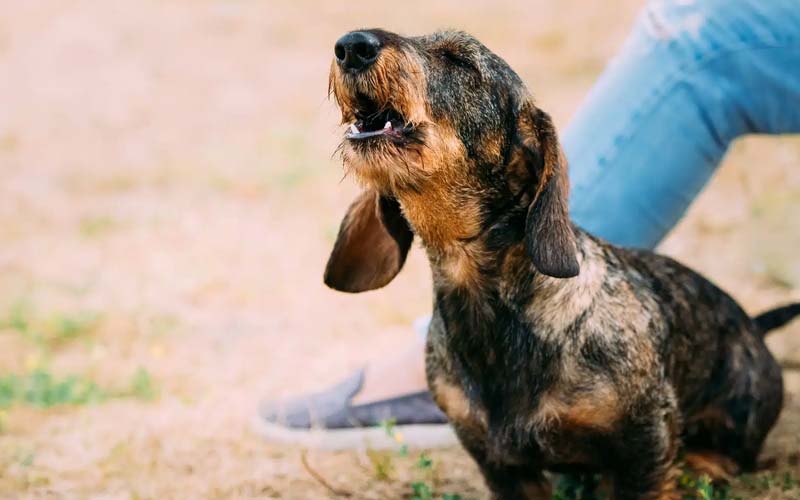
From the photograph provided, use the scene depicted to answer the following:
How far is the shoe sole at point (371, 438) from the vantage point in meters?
4.04

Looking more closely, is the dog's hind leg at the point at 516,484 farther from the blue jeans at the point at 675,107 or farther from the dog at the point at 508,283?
the blue jeans at the point at 675,107

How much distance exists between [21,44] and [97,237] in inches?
264

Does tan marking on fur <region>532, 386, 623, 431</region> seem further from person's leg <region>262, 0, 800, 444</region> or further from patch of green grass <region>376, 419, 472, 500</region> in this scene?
person's leg <region>262, 0, 800, 444</region>

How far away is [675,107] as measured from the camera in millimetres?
3650

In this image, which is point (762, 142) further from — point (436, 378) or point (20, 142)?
point (20, 142)

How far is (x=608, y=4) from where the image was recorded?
1407 centimetres

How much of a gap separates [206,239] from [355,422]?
12.8 feet

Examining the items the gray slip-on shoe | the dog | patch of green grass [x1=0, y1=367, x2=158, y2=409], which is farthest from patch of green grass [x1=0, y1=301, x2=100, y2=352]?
the dog

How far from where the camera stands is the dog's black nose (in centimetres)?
285

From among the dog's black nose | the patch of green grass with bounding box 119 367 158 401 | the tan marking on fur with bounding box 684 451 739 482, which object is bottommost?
the tan marking on fur with bounding box 684 451 739 482

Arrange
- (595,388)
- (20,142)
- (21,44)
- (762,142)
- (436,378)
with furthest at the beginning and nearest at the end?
1. (21,44)
2. (20,142)
3. (762,142)
4. (436,378)
5. (595,388)

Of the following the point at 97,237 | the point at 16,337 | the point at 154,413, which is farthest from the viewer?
the point at 97,237

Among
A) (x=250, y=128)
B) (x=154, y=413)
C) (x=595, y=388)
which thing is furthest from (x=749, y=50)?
(x=250, y=128)

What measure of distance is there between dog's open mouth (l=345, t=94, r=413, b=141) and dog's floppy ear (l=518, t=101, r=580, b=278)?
1.37 ft
